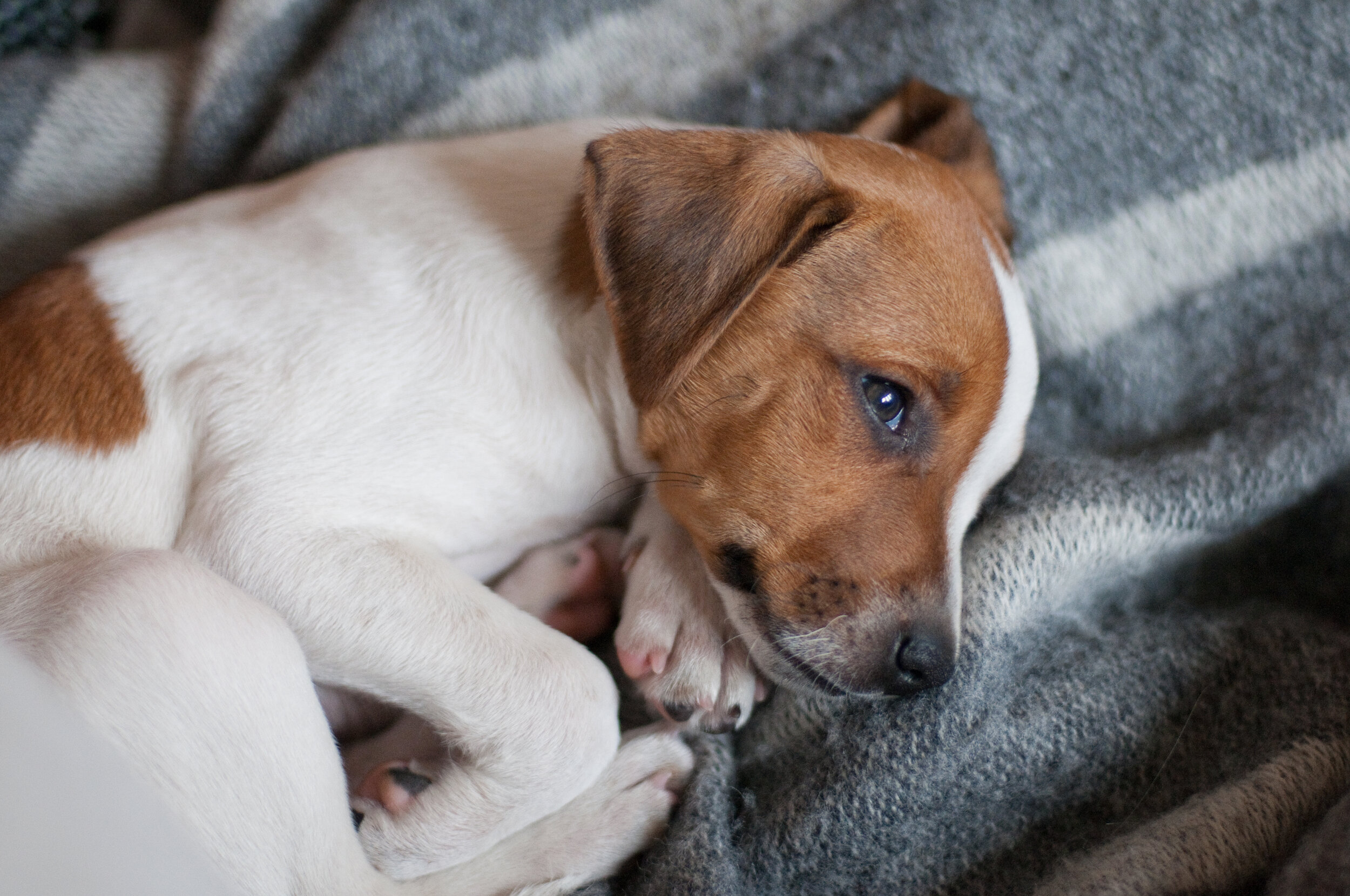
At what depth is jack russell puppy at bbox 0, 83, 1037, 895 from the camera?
1.61 metres

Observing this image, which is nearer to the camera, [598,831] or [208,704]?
[208,704]

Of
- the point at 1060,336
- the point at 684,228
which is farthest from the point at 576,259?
the point at 1060,336

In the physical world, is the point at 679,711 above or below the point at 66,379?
below

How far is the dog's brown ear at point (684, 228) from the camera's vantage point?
5.29ft

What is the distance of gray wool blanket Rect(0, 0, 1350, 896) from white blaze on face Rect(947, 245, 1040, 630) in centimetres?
10

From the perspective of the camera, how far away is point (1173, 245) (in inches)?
93.0

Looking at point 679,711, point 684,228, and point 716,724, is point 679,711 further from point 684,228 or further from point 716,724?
point 684,228

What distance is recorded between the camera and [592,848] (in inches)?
69.9

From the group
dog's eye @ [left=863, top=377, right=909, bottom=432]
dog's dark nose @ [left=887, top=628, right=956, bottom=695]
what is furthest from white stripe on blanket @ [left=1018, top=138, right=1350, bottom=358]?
dog's dark nose @ [left=887, top=628, right=956, bottom=695]

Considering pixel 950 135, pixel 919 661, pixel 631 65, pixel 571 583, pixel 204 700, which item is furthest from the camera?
pixel 631 65

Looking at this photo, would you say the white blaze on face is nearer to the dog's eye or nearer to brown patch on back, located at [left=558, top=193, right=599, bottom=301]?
the dog's eye

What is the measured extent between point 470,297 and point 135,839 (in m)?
1.14

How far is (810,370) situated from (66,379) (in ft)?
4.60

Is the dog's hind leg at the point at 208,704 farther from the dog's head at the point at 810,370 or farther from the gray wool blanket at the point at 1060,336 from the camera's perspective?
the dog's head at the point at 810,370
